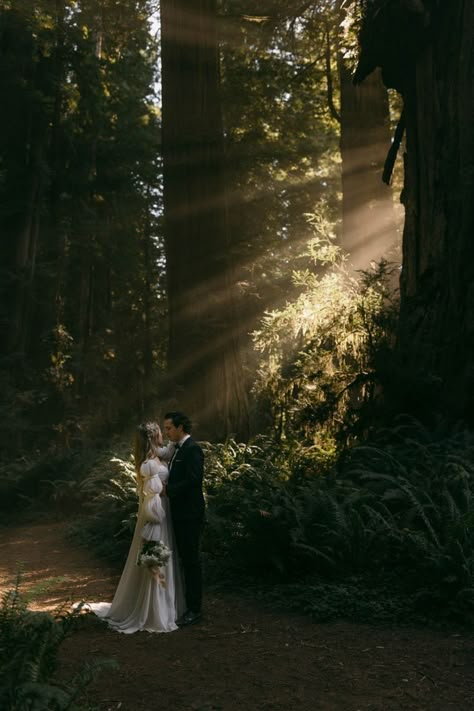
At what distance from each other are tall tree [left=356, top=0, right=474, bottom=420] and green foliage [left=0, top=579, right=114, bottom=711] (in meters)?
6.48

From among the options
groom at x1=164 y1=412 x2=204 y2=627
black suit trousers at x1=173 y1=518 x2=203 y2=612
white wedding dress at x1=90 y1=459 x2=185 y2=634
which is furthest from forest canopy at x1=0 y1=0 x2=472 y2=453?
white wedding dress at x1=90 y1=459 x2=185 y2=634

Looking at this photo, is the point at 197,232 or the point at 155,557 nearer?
the point at 155,557

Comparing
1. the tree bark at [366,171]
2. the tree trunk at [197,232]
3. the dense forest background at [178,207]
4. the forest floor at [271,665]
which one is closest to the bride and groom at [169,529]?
the forest floor at [271,665]

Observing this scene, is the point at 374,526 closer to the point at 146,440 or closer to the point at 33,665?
the point at 146,440

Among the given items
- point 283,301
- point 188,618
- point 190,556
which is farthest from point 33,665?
point 283,301

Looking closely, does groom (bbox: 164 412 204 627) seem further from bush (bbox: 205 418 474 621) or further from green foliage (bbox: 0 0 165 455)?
green foliage (bbox: 0 0 165 455)

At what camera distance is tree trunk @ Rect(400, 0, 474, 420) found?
10.6 m

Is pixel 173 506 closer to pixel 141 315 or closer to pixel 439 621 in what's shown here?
pixel 439 621

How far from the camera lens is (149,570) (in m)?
7.34

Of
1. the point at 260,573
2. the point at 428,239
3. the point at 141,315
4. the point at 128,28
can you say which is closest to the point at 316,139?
the point at 141,315

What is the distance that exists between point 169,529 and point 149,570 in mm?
485

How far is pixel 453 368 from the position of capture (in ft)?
34.9

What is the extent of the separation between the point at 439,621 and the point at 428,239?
6193 mm

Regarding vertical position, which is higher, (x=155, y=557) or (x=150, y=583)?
(x=155, y=557)
